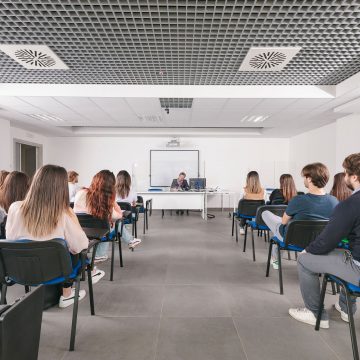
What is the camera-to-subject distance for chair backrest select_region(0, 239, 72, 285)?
166cm

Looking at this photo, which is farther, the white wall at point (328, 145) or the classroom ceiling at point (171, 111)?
the white wall at point (328, 145)

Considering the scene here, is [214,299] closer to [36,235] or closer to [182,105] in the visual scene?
[36,235]

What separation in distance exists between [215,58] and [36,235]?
9.40ft

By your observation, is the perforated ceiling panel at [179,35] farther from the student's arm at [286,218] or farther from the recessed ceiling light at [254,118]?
the recessed ceiling light at [254,118]

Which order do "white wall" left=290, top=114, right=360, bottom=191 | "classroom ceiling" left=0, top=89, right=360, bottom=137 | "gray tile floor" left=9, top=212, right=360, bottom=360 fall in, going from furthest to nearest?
"white wall" left=290, top=114, right=360, bottom=191, "classroom ceiling" left=0, top=89, right=360, bottom=137, "gray tile floor" left=9, top=212, right=360, bottom=360

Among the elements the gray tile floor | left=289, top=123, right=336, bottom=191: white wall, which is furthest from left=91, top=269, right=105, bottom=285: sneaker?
left=289, top=123, right=336, bottom=191: white wall

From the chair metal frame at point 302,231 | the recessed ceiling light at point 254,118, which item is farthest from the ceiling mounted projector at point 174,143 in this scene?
the chair metal frame at point 302,231

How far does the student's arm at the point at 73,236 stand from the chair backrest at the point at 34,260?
19 cm

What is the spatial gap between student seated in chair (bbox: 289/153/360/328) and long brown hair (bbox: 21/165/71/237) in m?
1.78

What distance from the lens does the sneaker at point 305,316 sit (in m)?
2.09

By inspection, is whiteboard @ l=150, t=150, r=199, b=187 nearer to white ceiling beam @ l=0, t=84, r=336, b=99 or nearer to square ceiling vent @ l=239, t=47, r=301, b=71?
white ceiling beam @ l=0, t=84, r=336, b=99

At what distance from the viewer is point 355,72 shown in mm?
4055

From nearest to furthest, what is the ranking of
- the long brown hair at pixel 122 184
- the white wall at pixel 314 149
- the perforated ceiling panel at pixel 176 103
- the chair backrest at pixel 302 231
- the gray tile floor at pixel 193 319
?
the gray tile floor at pixel 193 319
the chair backrest at pixel 302 231
the long brown hair at pixel 122 184
the perforated ceiling panel at pixel 176 103
the white wall at pixel 314 149

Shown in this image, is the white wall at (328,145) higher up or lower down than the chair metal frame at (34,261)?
higher up
